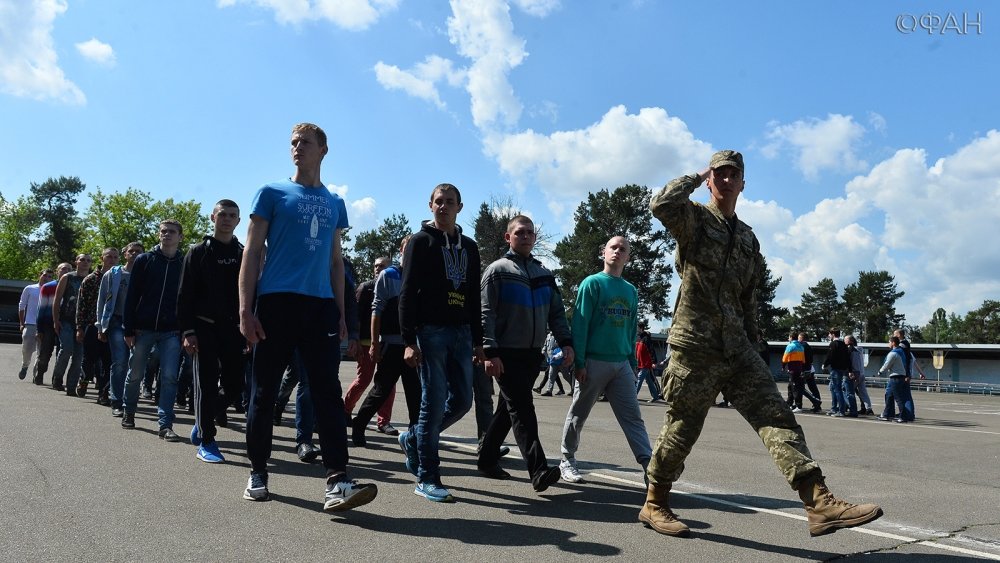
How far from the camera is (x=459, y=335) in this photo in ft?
16.8

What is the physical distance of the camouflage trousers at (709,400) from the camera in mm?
3957

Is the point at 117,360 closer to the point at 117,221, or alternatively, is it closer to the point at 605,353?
the point at 605,353

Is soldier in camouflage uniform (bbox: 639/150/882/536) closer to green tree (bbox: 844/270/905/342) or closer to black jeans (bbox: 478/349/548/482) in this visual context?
black jeans (bbox: 478/349/548/482)

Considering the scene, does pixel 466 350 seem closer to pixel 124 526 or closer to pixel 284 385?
pixel 124 526

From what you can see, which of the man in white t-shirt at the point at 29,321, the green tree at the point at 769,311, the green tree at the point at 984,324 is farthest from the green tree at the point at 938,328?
the man in white t-shirt at the point at 29,321

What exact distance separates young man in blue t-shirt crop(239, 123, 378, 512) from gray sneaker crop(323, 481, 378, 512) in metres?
0.06

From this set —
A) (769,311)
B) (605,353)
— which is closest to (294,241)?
(605,353)

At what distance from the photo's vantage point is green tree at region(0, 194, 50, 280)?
84.5m

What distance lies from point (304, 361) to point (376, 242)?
325 feet

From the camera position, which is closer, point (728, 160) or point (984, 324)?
point (728, 160)

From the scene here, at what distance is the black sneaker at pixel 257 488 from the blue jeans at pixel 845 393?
15.2 meters

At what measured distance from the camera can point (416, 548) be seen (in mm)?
3684

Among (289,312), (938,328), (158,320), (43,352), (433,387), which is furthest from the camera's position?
(938,328)

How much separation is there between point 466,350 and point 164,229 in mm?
4326
